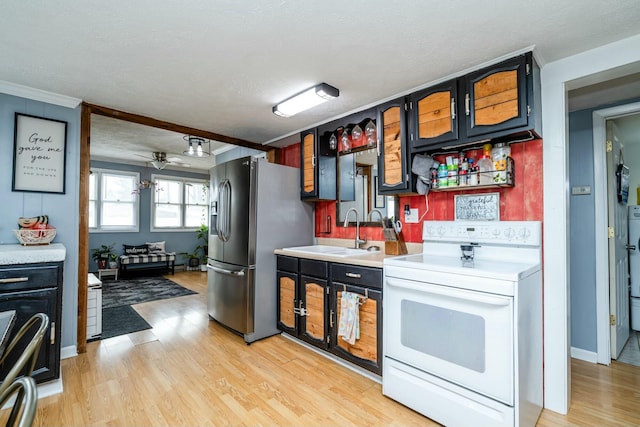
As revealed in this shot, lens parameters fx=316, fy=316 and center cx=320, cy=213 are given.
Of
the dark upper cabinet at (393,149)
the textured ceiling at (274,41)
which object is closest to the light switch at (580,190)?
the textured ceiling at (274,41)

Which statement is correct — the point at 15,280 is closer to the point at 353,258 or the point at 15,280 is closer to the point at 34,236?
the point at 34,236

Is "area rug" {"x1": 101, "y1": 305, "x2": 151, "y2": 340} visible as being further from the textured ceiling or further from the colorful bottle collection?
the colorful bottle collection

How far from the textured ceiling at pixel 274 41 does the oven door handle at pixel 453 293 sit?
4.75 feet

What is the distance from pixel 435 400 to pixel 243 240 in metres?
2.06

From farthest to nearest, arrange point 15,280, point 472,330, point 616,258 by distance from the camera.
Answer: point 616,258
point 15,280
point 472,330

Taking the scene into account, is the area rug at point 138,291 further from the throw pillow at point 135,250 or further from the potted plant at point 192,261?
the potted plant at point 192,261

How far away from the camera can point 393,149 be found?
2.59 metres

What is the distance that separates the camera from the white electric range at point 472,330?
1.62 m

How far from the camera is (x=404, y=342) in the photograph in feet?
6.61

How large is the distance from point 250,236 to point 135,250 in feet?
14.8

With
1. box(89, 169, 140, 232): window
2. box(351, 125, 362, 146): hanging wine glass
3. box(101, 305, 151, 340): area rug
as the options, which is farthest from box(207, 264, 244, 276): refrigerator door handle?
box(89, 169, 140, 232): window

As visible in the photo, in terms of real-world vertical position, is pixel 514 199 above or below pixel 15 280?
above

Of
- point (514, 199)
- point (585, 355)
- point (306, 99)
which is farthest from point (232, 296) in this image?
point (585, 355)

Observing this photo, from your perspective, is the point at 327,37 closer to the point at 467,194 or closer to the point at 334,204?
the point at 467,194
